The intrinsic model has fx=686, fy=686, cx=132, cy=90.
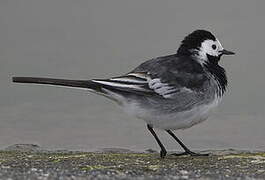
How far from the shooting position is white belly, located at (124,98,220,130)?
27.3 ft

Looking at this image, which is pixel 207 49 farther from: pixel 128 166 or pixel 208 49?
pixel 128 166

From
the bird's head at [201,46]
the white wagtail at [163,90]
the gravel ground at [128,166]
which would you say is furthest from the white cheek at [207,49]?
the gravel ground at [128,166]

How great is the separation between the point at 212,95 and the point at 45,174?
8.52 ft

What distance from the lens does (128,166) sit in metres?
7.96

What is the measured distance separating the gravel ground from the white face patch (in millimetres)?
1331

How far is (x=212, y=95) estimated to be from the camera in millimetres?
8578

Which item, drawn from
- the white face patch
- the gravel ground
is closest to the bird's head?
the white face patch

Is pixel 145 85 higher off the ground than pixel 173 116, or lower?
higher

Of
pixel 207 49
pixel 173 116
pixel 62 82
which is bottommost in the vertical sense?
pixel 173 116

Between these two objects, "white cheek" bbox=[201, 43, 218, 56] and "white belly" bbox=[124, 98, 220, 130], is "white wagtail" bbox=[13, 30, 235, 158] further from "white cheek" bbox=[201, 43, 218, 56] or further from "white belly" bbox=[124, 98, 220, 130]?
"white cheek" bbox=[201, 43, 218, 56]

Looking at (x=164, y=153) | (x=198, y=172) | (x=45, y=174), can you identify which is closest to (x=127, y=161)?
(x=164, y=153)

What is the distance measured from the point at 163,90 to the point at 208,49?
1239mm

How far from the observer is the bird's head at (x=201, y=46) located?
358 inches

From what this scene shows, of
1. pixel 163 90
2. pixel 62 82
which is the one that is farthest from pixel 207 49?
pixel 62 82
